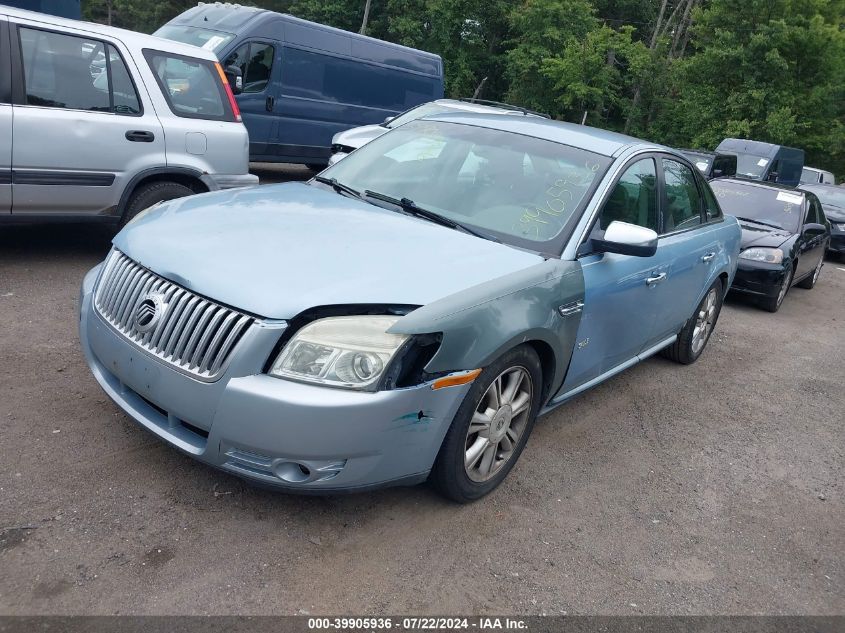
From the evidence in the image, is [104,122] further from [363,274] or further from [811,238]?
[811,238]

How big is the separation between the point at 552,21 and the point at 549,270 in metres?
29.7

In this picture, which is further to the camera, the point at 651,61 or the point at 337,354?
the point at 651,61

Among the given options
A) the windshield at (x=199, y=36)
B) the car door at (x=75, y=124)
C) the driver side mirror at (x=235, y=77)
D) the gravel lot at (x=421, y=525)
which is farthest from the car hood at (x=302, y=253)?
the windshield at (x=199, y=36)

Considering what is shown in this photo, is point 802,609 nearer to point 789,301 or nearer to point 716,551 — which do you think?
point 716,551

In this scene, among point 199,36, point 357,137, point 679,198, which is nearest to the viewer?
point 679,198

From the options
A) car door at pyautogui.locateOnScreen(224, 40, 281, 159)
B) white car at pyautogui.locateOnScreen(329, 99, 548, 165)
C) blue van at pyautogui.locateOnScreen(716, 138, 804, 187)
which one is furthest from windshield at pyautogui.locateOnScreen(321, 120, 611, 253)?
blue van at pyautogui.locateOnScreen(716, 138, 804, 187)

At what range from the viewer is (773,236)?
28.9ft

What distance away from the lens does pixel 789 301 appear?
380 inches

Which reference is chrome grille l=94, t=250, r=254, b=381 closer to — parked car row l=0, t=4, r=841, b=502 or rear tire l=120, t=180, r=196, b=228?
parked car row l=0, t=4, r=841, b=502

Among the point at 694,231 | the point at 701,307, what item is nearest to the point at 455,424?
the point at 694,231

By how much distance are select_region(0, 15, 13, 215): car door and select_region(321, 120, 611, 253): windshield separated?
2.45 meters

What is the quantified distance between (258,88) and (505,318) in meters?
8.53

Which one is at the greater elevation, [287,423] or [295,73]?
[295,73]

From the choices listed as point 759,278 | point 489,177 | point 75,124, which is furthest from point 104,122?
point 759,278
